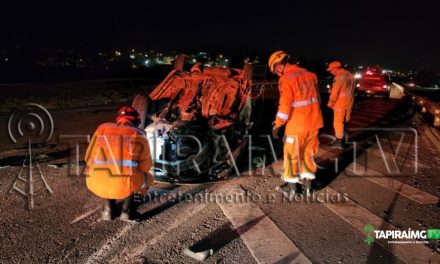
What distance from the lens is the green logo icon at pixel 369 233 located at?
3.79m

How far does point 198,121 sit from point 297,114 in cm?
187

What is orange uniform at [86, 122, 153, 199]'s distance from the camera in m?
3.79

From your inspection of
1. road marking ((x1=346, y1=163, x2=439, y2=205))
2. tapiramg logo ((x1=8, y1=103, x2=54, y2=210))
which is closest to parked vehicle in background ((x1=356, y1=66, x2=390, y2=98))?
road marking ((x1=346, y1=163, x2=439, y2=205))

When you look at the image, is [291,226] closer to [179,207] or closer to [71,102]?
[179,207]

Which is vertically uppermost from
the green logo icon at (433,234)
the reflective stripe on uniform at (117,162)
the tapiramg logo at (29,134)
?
the reflective stripe on uniform at (117,162)

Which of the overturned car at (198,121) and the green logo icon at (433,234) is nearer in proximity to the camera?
the green logo icon at (433,234)

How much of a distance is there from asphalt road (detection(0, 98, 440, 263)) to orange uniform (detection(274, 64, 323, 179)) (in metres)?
0.66

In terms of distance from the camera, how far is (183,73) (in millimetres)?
6797

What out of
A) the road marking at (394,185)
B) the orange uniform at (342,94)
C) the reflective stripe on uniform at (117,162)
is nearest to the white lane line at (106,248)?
the reflective stripe on uniform at (117,162)

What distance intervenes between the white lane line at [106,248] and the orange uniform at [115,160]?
42cm

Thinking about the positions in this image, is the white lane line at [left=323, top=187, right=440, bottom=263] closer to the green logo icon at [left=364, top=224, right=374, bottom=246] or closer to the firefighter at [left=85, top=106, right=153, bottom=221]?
the green logo icon at [left=364, top=224, right=374, bottom=246]

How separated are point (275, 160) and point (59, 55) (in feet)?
311

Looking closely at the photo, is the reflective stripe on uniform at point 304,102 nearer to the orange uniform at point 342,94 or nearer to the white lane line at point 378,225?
the white lane line at point 378,225

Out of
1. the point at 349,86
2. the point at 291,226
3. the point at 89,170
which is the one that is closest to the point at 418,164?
the point at 349,86
